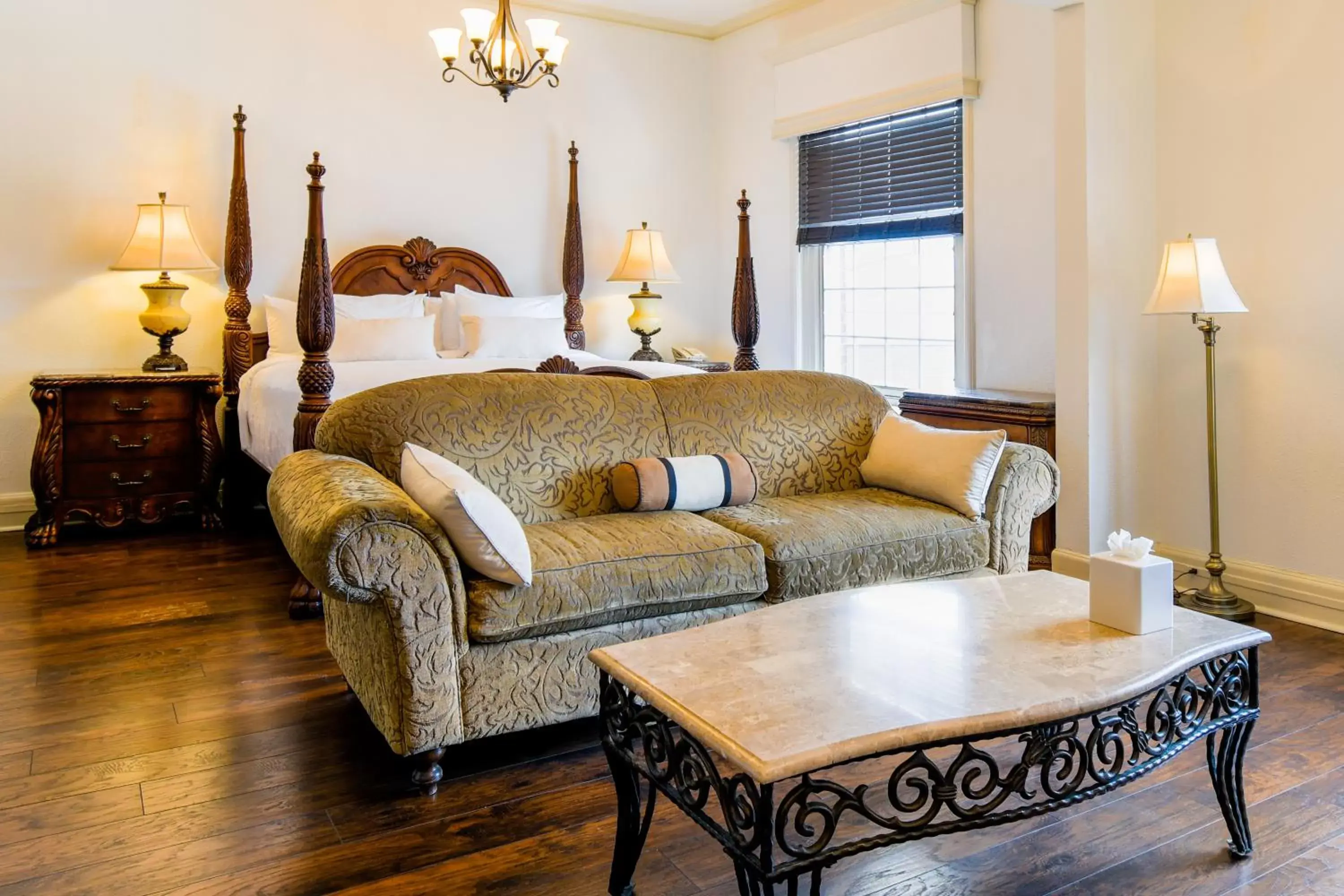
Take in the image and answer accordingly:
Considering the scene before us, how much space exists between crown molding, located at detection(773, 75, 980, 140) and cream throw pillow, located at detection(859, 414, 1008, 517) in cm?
215

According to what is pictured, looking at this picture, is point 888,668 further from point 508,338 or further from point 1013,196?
point 508,338

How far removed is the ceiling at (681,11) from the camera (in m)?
6.23

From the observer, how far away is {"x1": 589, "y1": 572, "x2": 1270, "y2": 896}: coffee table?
164 cm

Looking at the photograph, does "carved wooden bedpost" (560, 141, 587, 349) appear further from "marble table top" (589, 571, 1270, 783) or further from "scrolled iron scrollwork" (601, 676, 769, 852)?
"scrolled iron scrollwork" (601, 676, 769, 852)

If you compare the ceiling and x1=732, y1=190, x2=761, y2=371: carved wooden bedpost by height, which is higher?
the ceiling

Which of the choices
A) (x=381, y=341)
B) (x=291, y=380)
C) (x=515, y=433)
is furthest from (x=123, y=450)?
(x=515, y=433)

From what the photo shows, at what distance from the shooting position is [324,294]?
Answer: 3.92 metres

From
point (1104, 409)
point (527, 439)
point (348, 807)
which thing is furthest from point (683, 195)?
point (348, 807)

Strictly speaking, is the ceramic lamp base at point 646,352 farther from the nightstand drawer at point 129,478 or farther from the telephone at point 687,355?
the nightstand drawer at point 129,478

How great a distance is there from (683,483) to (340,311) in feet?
9.65

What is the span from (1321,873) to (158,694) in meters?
2.88

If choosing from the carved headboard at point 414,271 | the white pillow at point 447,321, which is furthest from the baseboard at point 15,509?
the white pillow at point 447,321

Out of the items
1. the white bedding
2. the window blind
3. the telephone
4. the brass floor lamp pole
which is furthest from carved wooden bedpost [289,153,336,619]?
the brass floor lamp pole

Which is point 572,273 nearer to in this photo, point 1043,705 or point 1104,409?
point 1104,409
